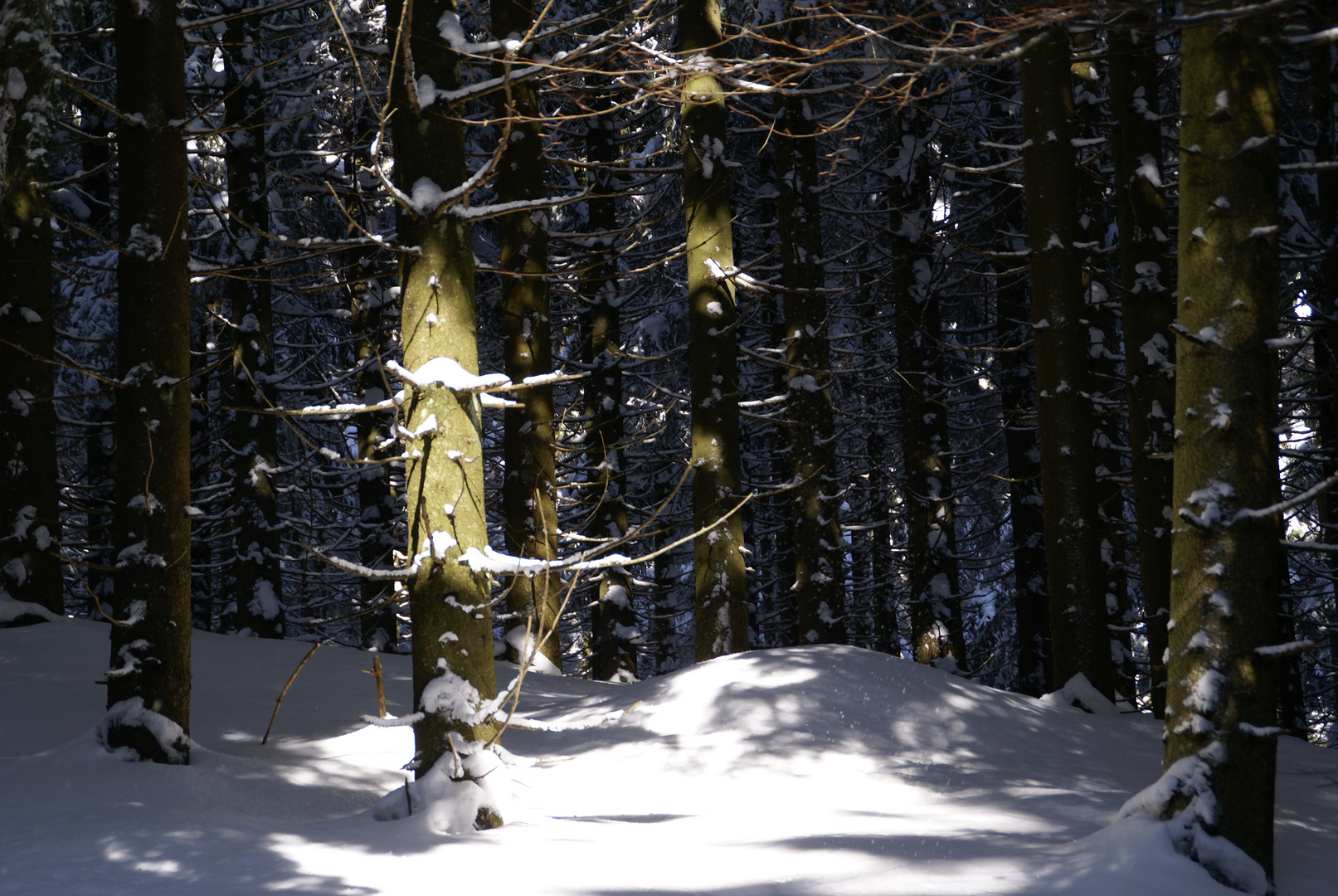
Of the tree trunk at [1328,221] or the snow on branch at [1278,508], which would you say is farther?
the tree trunk at [1328,221]

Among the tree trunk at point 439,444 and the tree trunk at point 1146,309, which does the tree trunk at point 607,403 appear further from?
the tree trunk at point 439,444

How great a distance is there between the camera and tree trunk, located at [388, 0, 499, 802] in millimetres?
4199

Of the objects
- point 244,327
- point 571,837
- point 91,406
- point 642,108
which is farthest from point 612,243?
point 571,837

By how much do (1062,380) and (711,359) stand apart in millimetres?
3203

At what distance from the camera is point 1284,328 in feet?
42.6

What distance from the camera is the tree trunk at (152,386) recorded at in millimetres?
5070

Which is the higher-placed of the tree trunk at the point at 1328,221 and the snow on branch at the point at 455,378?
the tree trunk at the point at 1328,221

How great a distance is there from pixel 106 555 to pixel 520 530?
7487mm

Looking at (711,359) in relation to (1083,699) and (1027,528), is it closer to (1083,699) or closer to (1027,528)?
(1083,699)

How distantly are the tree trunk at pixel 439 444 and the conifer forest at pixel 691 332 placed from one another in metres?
0.02

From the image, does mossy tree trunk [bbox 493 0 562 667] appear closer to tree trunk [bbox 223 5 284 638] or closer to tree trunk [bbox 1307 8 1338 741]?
tree trunk [bbox 223 5 284 638]

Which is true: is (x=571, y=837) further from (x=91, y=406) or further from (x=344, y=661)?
(x=91, y=406)

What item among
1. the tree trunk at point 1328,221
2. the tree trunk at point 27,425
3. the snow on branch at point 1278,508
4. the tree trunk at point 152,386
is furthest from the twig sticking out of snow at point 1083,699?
the tree trunk at point 27,425

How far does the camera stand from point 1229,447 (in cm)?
375
